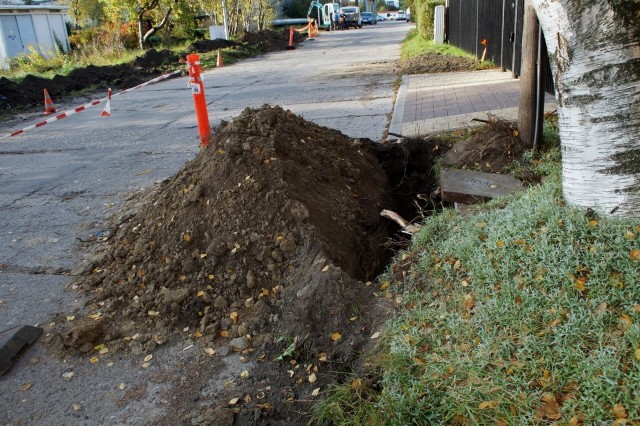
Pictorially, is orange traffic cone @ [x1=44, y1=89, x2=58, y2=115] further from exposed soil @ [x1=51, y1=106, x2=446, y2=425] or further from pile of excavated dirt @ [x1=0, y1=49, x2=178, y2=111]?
exposed soil @ [x1=51, y1=106, x2=446, y2=425]

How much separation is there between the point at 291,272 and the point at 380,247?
3.78ft

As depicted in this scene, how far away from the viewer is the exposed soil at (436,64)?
14.8 meters

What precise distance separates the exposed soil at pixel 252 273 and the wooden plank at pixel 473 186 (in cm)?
72

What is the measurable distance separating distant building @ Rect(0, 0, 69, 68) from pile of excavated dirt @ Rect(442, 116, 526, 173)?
28.8 metres

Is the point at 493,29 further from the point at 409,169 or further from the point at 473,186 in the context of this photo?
the point at 473,186

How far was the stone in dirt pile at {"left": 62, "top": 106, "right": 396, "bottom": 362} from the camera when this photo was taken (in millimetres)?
3650

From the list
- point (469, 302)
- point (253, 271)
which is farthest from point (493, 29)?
point (469, 302)

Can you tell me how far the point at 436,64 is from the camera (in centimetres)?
1571

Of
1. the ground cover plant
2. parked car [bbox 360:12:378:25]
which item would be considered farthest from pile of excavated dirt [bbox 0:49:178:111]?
parked car [bbox 360:12:378:25]

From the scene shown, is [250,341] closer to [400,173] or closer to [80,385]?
[80,385]

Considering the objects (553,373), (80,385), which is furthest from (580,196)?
(80,385)

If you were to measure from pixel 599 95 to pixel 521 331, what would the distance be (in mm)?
1377

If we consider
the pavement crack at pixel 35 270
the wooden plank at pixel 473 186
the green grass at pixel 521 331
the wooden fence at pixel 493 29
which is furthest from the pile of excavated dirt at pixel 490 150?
the pavement crack at pixel 35 270

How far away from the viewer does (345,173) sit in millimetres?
5793
